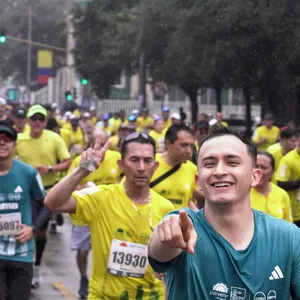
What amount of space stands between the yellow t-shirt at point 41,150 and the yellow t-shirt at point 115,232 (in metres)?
4.67

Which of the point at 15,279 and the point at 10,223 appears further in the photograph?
the point at 10,223

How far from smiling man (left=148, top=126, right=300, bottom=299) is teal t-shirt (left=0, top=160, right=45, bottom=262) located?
3.77 meters

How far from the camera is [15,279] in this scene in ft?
22.4

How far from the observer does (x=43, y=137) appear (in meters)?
10.6

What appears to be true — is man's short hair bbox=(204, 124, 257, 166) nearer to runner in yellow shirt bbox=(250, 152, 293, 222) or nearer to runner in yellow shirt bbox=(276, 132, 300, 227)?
runner in yellow shirt bbox=(250, 152, 293, 222)

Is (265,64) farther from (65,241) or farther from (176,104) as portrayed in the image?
(176,104)

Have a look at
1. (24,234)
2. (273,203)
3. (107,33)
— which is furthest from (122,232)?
(107,33)

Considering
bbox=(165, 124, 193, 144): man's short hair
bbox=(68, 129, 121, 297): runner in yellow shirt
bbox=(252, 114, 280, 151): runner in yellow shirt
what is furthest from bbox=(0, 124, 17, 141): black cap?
bbox=(252, 114, 280, 151): runner in yellow shirt

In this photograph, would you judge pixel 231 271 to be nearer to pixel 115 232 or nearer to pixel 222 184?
pixel 222 184

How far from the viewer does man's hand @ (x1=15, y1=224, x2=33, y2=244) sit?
23.1 feet

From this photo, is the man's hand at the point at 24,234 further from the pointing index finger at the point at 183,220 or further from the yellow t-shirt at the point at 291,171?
the pointing index finger at the point at 183,220

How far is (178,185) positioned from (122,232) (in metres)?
2.33

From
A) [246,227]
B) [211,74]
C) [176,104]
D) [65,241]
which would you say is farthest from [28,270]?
[176,104]

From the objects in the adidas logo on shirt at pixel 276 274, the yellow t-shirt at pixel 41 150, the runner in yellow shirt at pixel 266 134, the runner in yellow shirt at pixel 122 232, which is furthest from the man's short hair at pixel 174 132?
the runner in yellow shirt at pixel 266 134
